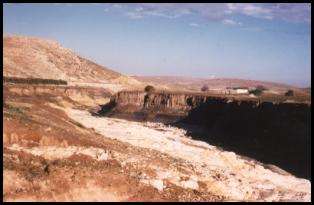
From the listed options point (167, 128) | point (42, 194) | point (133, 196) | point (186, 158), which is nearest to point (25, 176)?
point (42, 194)

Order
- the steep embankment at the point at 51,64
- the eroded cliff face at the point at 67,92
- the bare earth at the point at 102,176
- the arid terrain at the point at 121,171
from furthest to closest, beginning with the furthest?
1. the steep embankment at the point at 51,64
2. the eroded cliff face at the point at 67,92
3. the arid terrain at the point at 121,171
4. the bare earth at the point at 102,176

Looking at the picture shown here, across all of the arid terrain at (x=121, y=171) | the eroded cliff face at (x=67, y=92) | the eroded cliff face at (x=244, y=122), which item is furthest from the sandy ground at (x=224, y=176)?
the eroded cliff face at (x=67, y=92)

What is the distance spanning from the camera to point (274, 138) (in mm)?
48781

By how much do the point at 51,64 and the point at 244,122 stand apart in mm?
76877

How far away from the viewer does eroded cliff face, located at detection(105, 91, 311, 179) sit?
148ft

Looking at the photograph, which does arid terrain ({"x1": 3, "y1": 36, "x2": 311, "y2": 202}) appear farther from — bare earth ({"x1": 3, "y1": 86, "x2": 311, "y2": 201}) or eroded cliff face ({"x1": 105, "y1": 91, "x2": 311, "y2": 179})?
eroded cliff face ({"x1": 105, "y1": 91, "x2": 311, "y2": 179})

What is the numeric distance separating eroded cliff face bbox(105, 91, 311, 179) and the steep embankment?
1288 inches

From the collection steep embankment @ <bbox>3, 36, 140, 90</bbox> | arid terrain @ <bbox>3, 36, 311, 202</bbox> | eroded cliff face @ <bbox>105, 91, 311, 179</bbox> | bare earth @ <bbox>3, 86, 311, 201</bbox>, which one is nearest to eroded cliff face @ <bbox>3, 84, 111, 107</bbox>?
eroded cliff face @ <bbox>105, 91, 311, 179</bbox>

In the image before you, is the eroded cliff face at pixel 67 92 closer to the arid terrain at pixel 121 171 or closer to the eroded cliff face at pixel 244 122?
the eroded cliff face at pixel 244 122

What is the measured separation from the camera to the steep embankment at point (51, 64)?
109 meters

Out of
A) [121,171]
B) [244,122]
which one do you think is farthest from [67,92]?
[121,171]

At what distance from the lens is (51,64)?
122 metres

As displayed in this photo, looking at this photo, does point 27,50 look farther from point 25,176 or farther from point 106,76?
point 25,176

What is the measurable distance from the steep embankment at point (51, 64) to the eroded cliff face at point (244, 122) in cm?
3273
